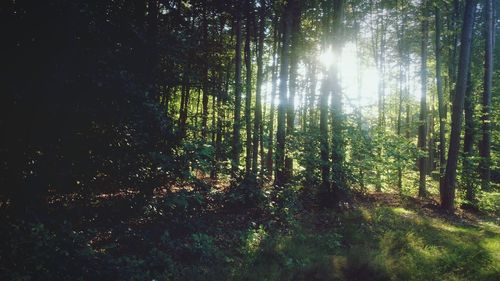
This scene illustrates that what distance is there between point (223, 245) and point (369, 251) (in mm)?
3493

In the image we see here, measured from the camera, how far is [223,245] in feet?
26.4

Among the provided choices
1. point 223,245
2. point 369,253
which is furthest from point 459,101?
point 223,245

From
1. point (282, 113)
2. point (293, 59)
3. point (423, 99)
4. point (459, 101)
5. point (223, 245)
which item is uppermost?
point (293, 59)

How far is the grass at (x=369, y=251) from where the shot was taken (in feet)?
22.3

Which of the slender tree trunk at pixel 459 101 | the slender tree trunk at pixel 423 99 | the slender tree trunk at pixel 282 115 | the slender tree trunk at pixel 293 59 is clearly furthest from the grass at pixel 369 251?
the slender tree trunk at pixel 423 99

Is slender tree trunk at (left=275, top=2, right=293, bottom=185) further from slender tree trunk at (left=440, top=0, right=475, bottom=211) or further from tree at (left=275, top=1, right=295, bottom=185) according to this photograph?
slender tree trunk at (left=440, top=0, right=475, bottom=211)

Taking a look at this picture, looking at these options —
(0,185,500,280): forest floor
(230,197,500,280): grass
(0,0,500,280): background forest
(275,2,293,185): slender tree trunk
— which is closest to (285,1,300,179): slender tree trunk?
(275,2,293,185): slender tree trunk

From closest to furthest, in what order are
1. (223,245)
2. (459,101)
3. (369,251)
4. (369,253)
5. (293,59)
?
(369,253) → (369,251) → (223,245) → (459,101) → (293,59)

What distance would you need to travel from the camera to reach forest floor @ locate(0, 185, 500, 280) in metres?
5.05

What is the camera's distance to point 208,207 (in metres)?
10.8

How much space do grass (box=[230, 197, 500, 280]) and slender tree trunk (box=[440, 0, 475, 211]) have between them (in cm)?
283

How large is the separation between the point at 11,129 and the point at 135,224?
11.1 ft

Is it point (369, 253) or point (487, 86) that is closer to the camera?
point (369, 253)

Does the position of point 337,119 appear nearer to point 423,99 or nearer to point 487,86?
point 423,99
